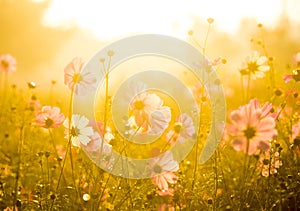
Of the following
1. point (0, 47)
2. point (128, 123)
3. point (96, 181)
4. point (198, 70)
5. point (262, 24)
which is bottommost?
point (96, 181)

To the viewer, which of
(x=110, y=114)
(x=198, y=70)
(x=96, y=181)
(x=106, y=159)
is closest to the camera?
(x=96, y=181)

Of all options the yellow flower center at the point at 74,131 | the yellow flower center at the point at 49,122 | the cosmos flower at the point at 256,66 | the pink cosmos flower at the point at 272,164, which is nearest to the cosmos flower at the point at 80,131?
the yellow flower center at the point at 74,131

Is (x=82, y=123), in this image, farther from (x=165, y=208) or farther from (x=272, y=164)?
(x=272, y=164)

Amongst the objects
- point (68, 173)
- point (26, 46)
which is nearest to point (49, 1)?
point (26, 46)

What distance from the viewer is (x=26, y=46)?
1858 cm

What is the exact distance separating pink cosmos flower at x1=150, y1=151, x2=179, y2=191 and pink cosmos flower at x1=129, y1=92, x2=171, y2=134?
11 cm

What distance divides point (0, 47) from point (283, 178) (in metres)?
17.4

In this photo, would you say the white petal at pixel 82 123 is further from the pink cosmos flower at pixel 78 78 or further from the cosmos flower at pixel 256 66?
the cosmos flower at pixel 256 66

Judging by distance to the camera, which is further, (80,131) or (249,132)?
(80,131)

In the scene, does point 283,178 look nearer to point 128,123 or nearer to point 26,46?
point 128,123

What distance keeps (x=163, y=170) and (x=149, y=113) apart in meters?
0.22

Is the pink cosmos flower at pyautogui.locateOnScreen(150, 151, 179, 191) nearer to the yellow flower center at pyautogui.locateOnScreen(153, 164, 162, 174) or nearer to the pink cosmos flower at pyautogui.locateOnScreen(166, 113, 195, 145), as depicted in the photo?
the yellow flower center at pyautogui.locateOnScreen(153, 164, 162, 174)

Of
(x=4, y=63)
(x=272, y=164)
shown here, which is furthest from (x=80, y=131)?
(x=4, y=63)

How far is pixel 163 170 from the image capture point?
5.80ft
